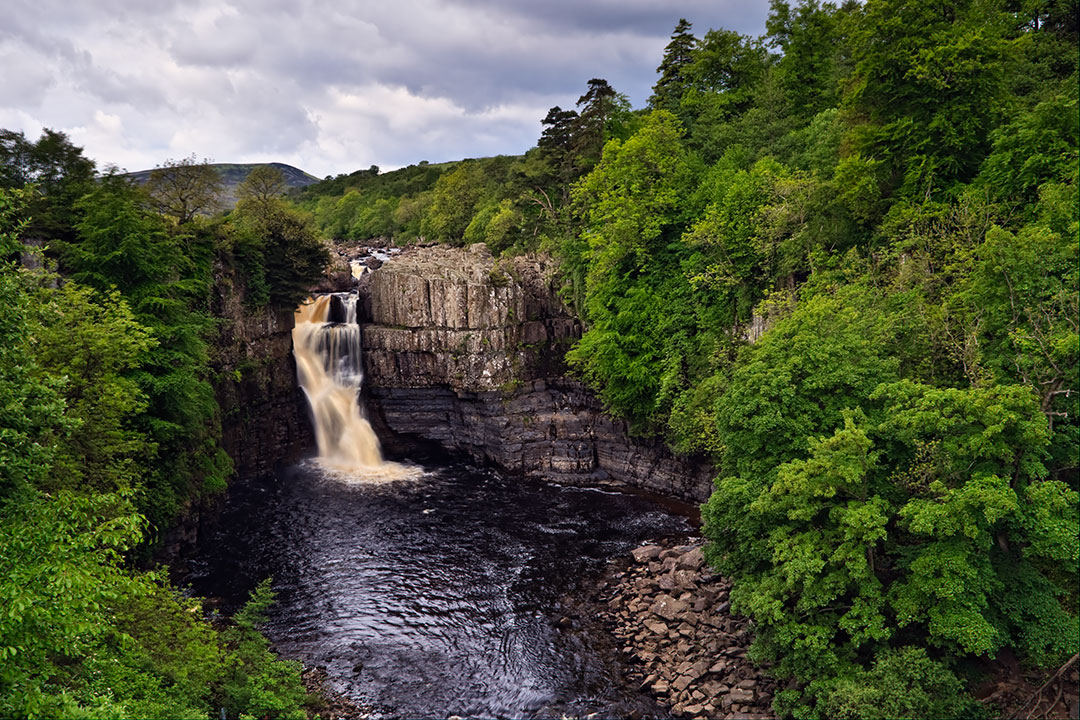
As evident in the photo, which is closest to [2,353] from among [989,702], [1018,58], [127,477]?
[127,477]

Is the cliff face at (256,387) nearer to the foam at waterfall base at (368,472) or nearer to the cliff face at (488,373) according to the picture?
the foam at waterfall base at (368,472)

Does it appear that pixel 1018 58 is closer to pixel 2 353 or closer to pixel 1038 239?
pixel 1038 239

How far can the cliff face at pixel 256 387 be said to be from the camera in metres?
44.6

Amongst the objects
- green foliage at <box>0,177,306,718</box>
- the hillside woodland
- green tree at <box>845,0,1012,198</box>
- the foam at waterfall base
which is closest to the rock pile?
the hillside woodland

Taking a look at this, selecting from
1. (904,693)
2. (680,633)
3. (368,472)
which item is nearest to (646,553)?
(680,633)

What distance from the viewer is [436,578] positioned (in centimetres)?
3409

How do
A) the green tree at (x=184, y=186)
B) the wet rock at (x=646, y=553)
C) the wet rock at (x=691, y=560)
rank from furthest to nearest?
the green tree at (x=184, y=186)
the wet rock at (x=646, y=553)
the wet rock at (x=691, y=560)

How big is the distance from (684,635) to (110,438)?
27199 mm

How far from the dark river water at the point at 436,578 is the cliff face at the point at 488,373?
3.20 metres

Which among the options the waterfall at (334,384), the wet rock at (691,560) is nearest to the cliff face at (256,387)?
the waterfall at (334,384)

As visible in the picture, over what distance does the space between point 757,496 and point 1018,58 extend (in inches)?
1081

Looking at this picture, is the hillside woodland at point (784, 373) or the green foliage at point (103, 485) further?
the hillside woodland at point (784, 373)

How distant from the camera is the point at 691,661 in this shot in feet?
87.1

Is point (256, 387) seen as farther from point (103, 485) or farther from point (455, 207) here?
point (455, 207)
